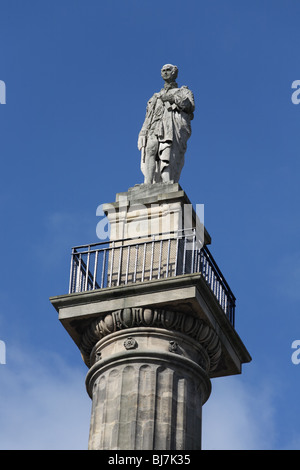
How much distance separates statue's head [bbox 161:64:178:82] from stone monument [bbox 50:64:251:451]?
3.04 meters

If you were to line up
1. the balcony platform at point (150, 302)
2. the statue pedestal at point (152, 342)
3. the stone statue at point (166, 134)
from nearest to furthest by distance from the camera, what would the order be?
the statue pedestal at point (152, 342) → the balcony platform at point (150, 302) → the stone statue at point (166, 134)

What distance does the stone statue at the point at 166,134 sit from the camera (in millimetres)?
34344

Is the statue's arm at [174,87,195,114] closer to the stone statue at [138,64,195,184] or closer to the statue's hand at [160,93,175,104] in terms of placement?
the stone statue at [138,64,195,184]

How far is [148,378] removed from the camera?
30.3 m

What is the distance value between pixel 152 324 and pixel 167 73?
24.3 feet

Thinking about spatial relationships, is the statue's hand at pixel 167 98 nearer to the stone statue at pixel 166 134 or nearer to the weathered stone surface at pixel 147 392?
the stone statue at pixel 166 134

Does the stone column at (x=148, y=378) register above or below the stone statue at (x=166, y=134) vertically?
below

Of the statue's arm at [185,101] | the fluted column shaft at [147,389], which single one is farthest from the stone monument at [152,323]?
the statue's arm at [185,101]

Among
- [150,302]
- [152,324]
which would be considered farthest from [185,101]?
[152,324]

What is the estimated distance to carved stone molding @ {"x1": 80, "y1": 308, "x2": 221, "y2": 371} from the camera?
30.9 metres

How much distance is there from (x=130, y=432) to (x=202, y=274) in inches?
142

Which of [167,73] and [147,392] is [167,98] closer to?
[167,73]

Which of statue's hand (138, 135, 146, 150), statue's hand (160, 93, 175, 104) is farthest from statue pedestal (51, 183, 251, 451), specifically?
statue's hand (160, 93, 175, 104)
